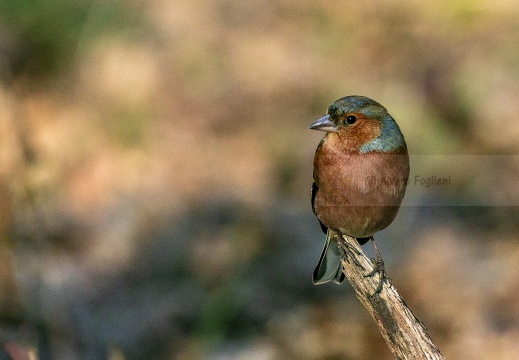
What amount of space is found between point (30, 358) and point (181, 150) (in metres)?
2.62

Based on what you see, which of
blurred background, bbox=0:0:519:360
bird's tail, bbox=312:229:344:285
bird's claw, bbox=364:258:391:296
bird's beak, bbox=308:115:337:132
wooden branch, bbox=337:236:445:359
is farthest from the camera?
blurred background, bbox=0:0:519:360

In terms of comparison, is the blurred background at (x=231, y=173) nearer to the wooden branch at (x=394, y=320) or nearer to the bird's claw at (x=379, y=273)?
the bird's claw at (x=379, y=273)

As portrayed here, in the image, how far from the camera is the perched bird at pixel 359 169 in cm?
309

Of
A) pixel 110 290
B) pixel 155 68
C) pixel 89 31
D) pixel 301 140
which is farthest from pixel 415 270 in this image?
pixel 89 31

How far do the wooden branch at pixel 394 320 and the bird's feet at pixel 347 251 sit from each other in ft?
0.25

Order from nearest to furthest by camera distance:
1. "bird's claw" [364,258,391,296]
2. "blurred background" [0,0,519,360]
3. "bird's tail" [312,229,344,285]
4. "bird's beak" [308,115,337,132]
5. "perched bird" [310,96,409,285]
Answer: "bird's claw" [364,258,391,296] → "perched bird" [310,96,409,285] → "bird's beak" [308,115,337,132] → "bird's tail" [312,229,344,285] → "blurred background" [0,0,519,360]

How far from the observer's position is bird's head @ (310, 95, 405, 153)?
10.6 feet

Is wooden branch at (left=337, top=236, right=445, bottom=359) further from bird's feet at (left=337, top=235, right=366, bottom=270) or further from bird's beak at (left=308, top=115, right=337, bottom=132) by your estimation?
bird's beak at (left=308, top=115, right=337, bottom=132)

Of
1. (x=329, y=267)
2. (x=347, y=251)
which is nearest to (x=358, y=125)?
(x=347, y=251)

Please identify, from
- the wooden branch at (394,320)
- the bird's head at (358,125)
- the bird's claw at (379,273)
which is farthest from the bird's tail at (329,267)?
the bird's head at (358,125)

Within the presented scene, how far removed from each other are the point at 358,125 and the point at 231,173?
2.10 metres

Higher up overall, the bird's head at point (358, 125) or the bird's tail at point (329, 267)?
the bird's head at point (358, 125)

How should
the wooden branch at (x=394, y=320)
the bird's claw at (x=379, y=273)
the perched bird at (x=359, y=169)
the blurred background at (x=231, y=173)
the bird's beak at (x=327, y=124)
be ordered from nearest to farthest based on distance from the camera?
the wooden branch at (x=394, y=320) → the bird's claw at (x=379, y=273) → the perched bird at (x=359, y=169) → the bird's beak at (x=327, y=124) → the blurred background at (x=231, y=173)

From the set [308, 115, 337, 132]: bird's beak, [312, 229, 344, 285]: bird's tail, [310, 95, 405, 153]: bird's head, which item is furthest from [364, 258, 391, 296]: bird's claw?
[308, 115, 337, 132]: bird's beak
